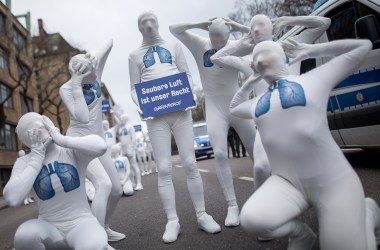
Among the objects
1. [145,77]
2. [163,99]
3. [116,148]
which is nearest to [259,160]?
[163,99]

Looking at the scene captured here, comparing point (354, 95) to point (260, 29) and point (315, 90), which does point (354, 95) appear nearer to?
point (260, 29)

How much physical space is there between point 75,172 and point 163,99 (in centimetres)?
135

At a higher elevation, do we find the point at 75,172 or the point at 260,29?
the point at 260,29

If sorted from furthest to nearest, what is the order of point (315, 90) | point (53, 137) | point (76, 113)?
point (76, 113), point (53, 137), point (315, 90)

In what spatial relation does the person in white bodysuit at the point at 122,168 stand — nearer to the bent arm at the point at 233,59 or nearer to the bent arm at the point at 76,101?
the bent arm at the point at 76,101

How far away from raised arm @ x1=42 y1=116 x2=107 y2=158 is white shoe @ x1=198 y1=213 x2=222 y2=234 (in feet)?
4.79

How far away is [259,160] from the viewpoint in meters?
3.04

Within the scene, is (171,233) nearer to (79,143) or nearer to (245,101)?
(79,143)

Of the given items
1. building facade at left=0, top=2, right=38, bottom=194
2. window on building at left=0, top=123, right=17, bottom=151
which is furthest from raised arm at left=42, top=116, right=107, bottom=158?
window on building at left=0, top=123, right=17, bottom=151

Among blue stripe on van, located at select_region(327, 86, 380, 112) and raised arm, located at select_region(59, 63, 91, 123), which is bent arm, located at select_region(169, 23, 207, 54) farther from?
blue stripe on van, located at select_region(327, 86, 380, 112)

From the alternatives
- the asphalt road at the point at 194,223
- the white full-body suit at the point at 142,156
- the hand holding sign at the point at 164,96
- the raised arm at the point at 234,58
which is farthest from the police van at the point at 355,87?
the white full-body suit at the point at 142,156

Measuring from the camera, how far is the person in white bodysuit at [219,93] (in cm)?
400

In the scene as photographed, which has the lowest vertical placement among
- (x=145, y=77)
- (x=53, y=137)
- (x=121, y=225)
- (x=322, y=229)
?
(x=121, y=225)

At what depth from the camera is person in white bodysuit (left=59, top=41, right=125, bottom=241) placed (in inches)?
137
